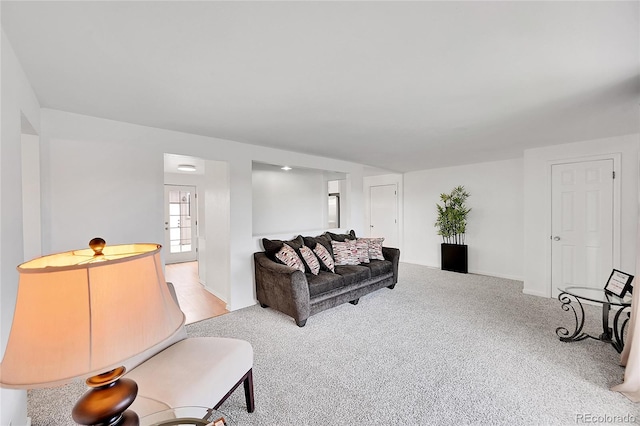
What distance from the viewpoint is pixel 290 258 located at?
11.4ft

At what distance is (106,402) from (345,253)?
142 inches

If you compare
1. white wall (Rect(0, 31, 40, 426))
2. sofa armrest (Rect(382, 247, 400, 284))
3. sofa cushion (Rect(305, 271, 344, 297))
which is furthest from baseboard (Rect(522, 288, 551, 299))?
white wall (Rect(0, 31, 40, 426))

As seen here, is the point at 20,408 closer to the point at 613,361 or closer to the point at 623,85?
the point at 613,361

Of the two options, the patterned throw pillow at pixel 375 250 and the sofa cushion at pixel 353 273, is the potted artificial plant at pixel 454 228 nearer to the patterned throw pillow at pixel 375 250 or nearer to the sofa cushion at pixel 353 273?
the patterned throw pillow at pixel 375 250

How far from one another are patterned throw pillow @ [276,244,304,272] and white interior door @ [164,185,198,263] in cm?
465

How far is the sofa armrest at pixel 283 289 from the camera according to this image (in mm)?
3057

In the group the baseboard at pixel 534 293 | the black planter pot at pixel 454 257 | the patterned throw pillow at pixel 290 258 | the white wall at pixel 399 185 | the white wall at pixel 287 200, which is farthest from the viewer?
the white wall at pixel 399 185

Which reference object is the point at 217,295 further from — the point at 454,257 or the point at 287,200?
the point at 454,257

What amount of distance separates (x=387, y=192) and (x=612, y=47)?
5.41m

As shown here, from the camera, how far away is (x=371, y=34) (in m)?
1.42

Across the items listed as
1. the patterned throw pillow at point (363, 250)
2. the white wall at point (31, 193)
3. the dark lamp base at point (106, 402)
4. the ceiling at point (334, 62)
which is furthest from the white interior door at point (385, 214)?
the dark lamp base at point (106, 402)

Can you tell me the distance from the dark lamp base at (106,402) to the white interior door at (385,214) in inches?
255

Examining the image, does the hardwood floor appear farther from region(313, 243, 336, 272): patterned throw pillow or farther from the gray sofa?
region(313, 243, 336, 272): patterned throw pillow

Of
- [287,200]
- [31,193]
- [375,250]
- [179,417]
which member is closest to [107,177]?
[31,193]
